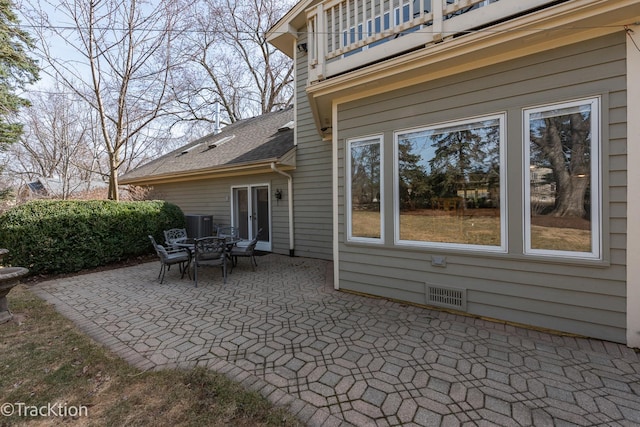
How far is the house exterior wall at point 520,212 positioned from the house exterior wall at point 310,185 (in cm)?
279

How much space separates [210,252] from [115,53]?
6.42m

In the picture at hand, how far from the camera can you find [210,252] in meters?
5.36

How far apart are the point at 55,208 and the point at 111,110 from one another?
13.2ft

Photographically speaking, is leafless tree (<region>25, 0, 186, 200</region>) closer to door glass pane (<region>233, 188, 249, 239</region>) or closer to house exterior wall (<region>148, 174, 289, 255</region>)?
house exterior wall (<region>148, 174, 289, 255</region>)

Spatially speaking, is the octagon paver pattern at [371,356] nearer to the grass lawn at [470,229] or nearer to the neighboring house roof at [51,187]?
the grass lawn at [470,229]

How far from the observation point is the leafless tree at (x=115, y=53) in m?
6.78

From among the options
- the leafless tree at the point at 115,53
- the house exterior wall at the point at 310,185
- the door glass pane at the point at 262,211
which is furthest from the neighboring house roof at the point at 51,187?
the house exterior wall at the point at 310,185

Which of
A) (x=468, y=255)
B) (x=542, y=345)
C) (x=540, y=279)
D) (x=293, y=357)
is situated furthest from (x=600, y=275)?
(x=293, y=357)

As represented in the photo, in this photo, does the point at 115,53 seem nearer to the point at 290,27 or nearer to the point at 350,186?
the point at 290,27

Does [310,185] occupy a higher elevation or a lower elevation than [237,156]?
lower

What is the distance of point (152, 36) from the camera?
7.51 m

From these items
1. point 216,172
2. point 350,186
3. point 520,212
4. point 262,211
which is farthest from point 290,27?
point 520,212

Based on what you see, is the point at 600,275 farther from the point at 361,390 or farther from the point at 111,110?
the point at 111,110

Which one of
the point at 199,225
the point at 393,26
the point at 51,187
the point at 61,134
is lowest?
the point at 199,225
